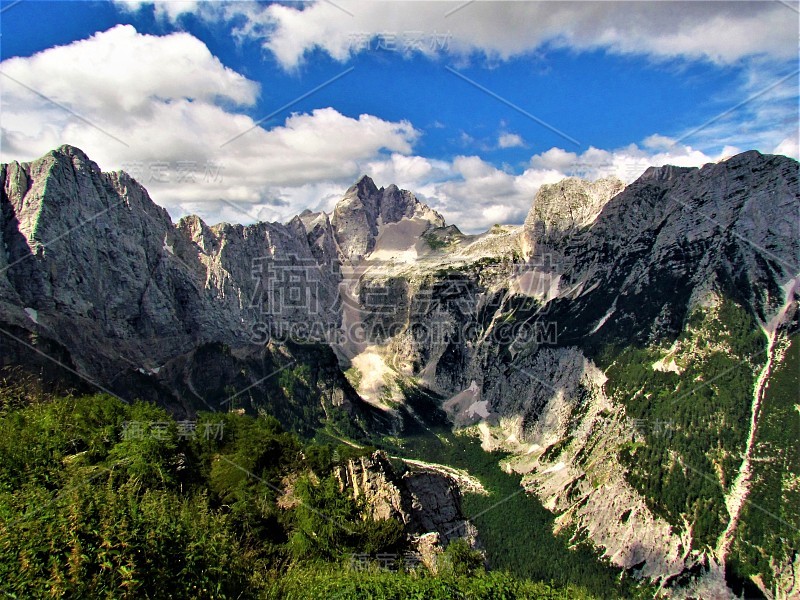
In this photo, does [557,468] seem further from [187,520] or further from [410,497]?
[187,520]

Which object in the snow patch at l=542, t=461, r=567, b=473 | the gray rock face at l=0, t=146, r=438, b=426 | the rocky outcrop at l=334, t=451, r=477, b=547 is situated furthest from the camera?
the snow patch at l=542, t=461, r=567, b=473

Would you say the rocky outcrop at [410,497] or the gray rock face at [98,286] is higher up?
the gray rock face at [98,286]

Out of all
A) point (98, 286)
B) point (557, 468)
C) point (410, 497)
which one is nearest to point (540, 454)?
point (557, 468)

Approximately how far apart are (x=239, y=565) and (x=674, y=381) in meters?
176

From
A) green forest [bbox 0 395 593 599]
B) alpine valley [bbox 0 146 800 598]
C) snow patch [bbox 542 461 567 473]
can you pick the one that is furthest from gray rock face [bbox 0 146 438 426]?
snow patch [bbox 542 461 567 473]

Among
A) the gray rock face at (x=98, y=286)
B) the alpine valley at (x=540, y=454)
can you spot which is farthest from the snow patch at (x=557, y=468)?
the gray rock face at (x=98, y=286)

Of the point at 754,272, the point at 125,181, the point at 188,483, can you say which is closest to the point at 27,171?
the point at 125,181

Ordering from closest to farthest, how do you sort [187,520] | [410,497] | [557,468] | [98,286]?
[187,520]
[410,497]
[98,286]
[557,468]

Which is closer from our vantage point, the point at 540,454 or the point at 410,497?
the point at 410,497

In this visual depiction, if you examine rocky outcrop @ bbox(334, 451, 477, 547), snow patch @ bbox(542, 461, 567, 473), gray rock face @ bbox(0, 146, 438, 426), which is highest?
gray rock face @ bbox(0, 146, 438, 426)

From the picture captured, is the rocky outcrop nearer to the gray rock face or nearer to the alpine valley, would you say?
the alpine valley

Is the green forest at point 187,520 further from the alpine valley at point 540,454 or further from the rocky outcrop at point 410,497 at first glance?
the rocky outcrop at point 410,497

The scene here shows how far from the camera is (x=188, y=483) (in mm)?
46906

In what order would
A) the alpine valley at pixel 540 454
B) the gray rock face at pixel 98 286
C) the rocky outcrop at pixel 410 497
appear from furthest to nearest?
1. the gray rock face at pixel 98 286
2. the alpine valley at pixel 540 454
3. the rocky outcrop at pixel 410 497
